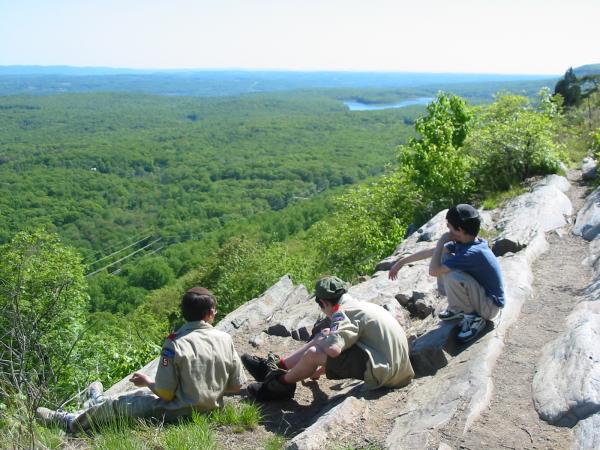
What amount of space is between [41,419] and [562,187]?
1201 centimetres

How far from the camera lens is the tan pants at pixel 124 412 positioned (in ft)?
17.1

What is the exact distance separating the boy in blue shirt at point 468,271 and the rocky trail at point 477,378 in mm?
226

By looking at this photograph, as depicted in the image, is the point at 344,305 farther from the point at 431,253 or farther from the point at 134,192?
the point at 134,192

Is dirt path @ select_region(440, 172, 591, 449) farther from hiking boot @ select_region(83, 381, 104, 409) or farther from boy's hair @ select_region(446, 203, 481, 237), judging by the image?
hiking boot @ select_region(83, 381, 104, 409)

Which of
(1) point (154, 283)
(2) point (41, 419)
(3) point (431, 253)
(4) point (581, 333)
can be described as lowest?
(1) point (154, 283)

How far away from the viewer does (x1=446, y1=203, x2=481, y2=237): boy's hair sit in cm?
600

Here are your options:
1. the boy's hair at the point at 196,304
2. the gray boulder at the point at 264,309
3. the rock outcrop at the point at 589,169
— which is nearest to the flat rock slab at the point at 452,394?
the boy's hair at the point at 196,304

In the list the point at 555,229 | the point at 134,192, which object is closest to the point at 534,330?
the point at 555,229

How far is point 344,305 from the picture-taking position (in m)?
5.51

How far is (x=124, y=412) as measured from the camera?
17.1 feet

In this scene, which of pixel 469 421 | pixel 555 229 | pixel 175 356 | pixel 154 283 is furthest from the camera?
pixel 154 283

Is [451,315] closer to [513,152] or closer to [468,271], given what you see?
[468,271]

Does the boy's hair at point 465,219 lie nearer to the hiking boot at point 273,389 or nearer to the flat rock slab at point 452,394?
the flat rock slab at point 452,394

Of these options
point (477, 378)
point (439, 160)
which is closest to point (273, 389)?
point (477, 378)
